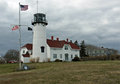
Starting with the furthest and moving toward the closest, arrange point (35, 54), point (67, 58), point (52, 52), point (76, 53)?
point (76, 53), point (67, 58), point (52, 52), point (35, 54)

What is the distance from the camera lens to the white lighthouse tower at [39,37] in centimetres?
3338

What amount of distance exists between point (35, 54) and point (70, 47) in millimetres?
10936

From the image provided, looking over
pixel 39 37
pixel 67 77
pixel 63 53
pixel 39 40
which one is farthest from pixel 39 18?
pixel 67 77

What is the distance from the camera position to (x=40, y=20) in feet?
110

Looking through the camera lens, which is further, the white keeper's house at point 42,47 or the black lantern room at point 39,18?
the black lantern room at point 39,18

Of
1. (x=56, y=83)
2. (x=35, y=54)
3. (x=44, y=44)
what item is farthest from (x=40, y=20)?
(x=56, y=83)

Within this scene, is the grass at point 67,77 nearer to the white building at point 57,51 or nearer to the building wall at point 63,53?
the white building at point 57,51

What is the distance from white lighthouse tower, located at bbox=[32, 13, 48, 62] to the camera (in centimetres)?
3338

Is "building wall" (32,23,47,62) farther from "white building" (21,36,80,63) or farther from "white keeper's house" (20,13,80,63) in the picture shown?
"white building" (21,36,80,63)

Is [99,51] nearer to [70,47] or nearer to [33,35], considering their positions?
[70,47]

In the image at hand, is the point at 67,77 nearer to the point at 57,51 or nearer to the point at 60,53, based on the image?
the point at 57,51

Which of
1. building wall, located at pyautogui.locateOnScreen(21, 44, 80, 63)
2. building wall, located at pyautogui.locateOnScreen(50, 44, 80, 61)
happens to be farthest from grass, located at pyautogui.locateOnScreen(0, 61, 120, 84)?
building wall, located at pyautogui.locateOnScreen(50, 44, 80, 61)

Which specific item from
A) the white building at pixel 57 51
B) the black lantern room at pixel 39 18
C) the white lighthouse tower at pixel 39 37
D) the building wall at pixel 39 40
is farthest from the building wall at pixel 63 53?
the black lantern room at pixel 39 18

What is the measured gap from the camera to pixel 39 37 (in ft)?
109
